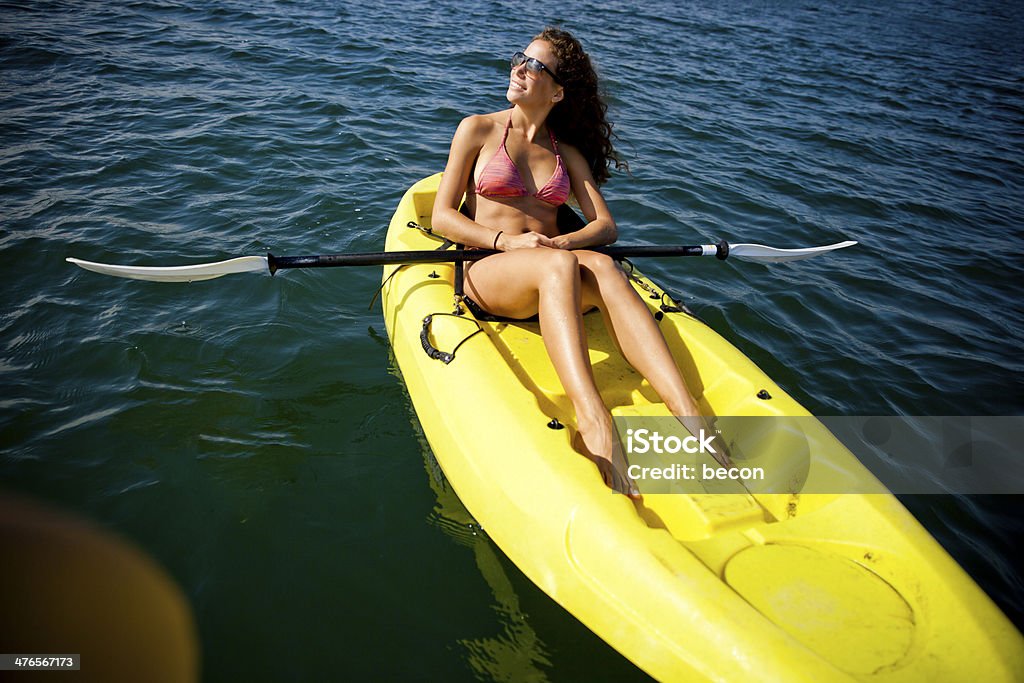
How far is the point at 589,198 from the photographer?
3707 mm

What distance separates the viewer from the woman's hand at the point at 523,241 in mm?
3246

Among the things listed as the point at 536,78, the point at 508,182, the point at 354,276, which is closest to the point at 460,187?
the point at 508,182

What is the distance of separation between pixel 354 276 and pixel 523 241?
2.14 metres

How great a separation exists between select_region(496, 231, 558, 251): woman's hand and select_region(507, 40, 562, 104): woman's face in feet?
2.25

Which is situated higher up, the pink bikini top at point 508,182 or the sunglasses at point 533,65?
the sunglasses at point 533,65

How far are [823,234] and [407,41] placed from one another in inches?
255

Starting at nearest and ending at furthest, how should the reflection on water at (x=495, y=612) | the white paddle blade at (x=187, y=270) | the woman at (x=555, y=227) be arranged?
the reflection on water at (x=495, y=612) → the woman at (x=555, y=227) → the white paddle blade at (x=187, y=270)

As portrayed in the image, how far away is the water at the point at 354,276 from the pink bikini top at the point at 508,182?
1.30m

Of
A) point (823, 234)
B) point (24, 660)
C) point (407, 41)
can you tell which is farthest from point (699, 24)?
point (24, 660)

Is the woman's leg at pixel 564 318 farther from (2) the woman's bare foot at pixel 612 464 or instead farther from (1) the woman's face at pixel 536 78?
(1) the woman's face at pixel 536 78

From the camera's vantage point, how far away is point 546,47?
327 centimetres

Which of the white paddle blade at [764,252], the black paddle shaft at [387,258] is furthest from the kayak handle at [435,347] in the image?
the white paddle blade at [764,252]

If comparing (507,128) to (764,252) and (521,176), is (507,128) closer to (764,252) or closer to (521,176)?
(521,176)
